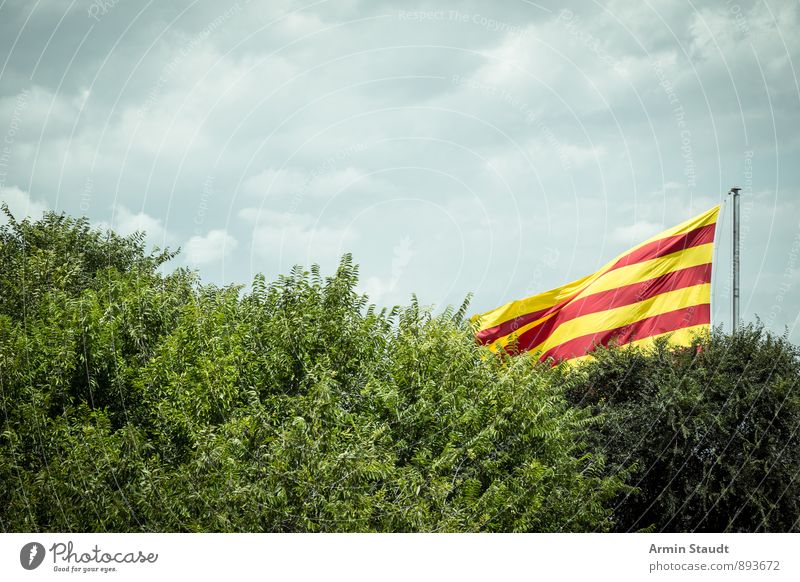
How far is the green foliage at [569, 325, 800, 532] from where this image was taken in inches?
987

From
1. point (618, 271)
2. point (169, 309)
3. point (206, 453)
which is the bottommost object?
point (206, 453)

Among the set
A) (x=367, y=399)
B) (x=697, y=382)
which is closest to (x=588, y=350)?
(x=697, y=382)

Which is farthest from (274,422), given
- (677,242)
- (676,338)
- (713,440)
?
(676,338)

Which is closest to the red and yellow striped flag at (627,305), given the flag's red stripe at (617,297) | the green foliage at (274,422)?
the flag's red stripe at (617,297)

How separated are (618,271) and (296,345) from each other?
41.1 feet

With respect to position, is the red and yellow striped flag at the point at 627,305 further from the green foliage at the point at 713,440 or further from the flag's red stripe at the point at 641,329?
the green foliage at the point at 713,440

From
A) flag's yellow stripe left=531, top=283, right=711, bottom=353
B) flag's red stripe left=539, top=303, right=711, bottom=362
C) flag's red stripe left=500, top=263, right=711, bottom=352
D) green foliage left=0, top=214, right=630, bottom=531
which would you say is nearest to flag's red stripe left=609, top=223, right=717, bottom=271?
flag's red stripe left=500, top=263, right=711, bottom=352

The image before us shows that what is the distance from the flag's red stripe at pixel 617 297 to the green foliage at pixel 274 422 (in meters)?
3.97

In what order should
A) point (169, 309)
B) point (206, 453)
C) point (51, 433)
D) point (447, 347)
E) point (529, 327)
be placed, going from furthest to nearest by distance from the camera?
point (529, 327) → point (169, 309) → point (447, 347) → point (51, 433) → point (206, 453)

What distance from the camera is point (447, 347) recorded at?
18.9m

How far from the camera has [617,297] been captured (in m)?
25.3

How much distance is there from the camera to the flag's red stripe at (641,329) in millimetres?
24797

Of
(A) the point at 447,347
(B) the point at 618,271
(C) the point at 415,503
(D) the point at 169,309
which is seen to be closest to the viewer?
(C) the point at 415,503
